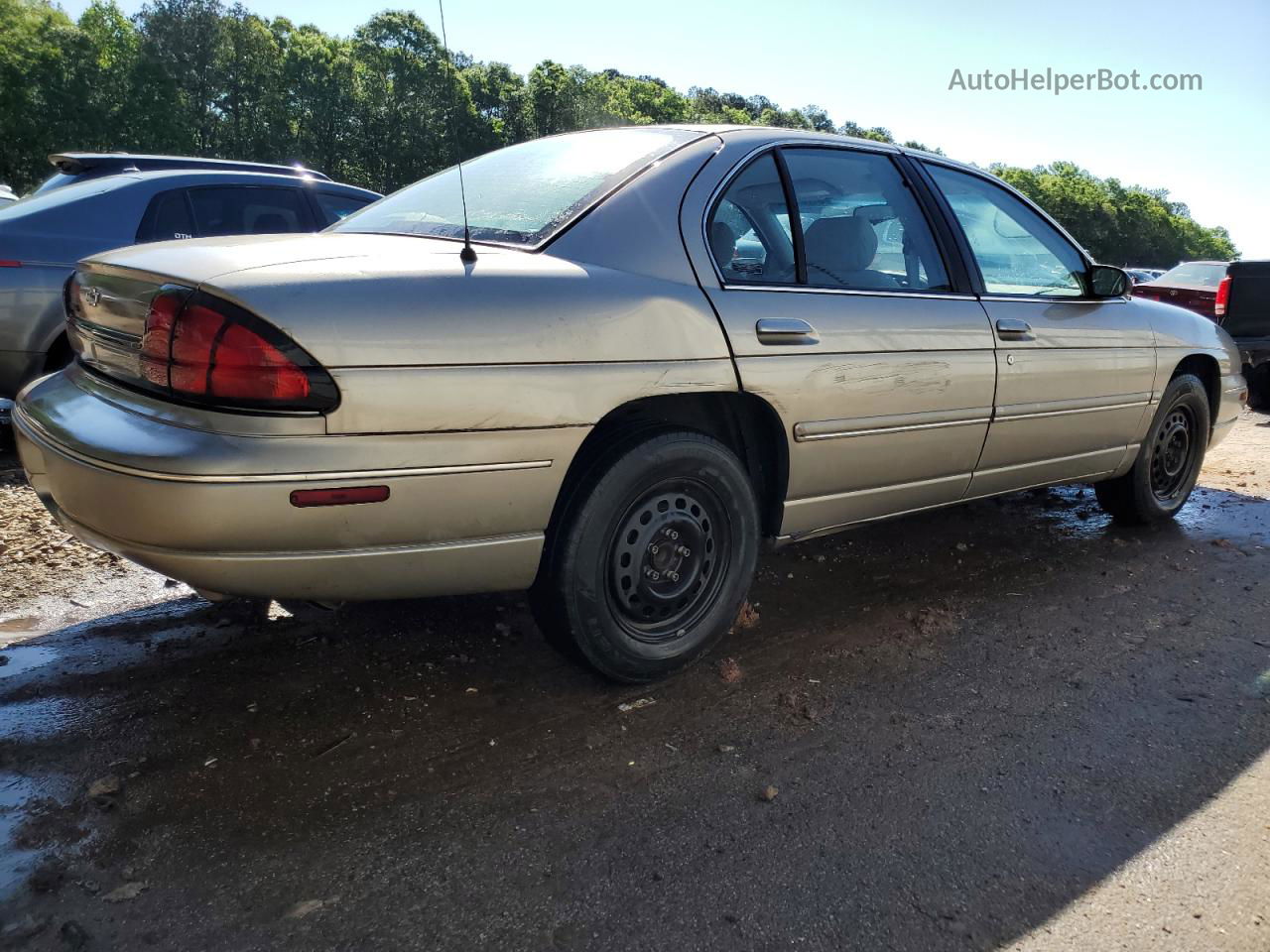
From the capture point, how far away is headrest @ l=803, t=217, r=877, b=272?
309 centimetres

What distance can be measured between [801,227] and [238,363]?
6.20 ft

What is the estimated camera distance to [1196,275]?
14.0 m

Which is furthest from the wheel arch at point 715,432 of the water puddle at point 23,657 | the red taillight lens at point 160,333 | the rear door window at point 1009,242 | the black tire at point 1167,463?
Result: the black tire at point 1167,463

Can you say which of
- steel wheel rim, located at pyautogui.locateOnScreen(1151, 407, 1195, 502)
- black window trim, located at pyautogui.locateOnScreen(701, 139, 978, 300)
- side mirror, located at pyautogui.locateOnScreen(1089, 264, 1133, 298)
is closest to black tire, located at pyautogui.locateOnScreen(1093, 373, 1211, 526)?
→ steel wheel rim, located at pyautogui.locateOnScreen(1151, 407, 1195, 502)

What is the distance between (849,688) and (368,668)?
1.52 meters

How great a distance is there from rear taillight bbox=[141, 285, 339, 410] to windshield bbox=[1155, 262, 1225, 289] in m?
14.7

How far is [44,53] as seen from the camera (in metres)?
35.8

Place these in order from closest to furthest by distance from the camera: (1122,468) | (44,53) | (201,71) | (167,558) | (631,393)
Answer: (167,558)
(631,393)
(1122,468)
(44,53)
(201,71)

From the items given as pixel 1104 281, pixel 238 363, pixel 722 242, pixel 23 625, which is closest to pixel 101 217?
pixel 23 625

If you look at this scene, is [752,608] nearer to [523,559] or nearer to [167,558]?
[523,559]

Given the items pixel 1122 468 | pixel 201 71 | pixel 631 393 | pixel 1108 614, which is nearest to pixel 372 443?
pixel 631 393

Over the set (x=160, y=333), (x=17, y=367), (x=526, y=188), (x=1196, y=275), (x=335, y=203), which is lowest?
(x=17, y=367)

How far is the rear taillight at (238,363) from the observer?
6.63 ft

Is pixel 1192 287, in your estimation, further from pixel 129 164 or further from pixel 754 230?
pixel 129 164
